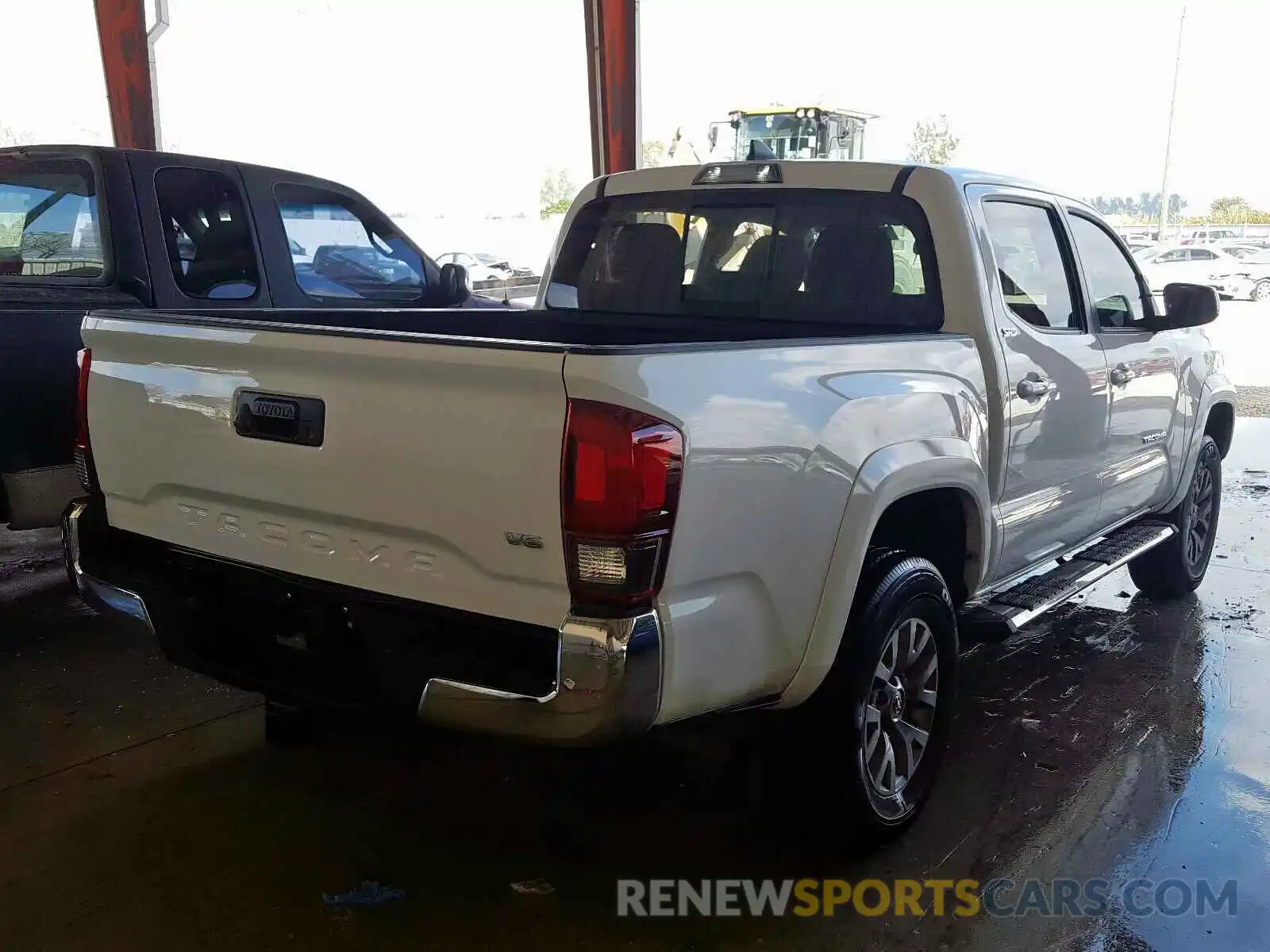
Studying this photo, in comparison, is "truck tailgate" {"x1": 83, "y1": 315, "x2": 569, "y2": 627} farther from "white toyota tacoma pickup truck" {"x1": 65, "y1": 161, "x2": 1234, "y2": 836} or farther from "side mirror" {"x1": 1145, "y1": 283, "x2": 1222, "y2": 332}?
"side mirror" {"x1": 1145, "y1": 283, "x2": 1222, "y2": 332}

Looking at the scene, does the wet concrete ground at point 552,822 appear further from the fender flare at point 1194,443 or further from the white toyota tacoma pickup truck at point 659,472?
the fender flare at point 1194,443

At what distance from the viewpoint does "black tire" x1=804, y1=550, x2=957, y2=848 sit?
2.69 meters

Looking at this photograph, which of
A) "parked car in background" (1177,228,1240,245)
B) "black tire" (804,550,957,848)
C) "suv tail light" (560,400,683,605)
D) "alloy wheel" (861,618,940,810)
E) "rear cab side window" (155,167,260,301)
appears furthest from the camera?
"parked car in background" (1177,228,1240,245)

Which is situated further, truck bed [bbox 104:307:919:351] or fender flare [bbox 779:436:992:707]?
truck bed [bbox 104:307:919:351]

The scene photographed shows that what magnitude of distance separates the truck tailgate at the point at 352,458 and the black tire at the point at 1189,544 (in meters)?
3.95

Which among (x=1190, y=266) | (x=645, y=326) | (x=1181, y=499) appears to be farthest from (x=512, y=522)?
(x=1190, y=266)

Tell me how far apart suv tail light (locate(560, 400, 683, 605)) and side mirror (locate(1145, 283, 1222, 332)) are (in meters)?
3.05

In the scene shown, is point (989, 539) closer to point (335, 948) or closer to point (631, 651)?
point (631, 651)

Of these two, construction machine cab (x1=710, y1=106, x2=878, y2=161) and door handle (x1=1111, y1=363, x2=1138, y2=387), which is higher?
construction machine cab (x1=710, y1=106, x2=878, y2=161)

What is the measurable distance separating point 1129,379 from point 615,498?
2.90 m

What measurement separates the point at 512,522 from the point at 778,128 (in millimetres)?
22041

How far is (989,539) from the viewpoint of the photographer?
10.8ft

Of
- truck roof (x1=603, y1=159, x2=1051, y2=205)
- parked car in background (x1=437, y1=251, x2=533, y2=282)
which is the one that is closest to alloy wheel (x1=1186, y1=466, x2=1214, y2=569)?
truck roof (x1=603, y1=159, x2=1051, y2=205)

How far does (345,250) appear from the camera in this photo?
590 centimetres
